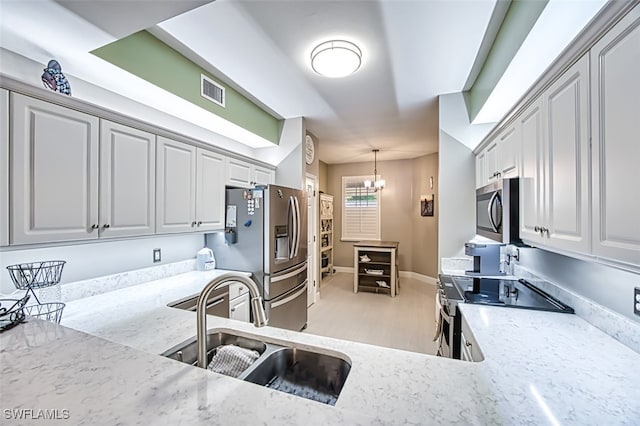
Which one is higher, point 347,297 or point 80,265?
point 80,265

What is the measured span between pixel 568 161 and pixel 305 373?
1.50 m

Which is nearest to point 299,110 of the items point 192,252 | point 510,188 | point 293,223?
point 293,223

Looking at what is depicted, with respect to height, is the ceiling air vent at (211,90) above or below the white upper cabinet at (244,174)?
A: above

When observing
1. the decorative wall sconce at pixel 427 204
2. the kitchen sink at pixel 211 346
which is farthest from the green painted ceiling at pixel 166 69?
the decorative wall sconce at pixel 427 204

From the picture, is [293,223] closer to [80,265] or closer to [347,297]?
[80,265]

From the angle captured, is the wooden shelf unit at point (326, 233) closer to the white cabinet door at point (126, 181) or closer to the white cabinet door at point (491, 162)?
the white cabinet door at point (491, 162)

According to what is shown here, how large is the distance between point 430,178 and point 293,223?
3.87 metres

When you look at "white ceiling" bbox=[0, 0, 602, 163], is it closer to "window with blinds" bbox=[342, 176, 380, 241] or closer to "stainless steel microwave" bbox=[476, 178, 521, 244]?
"stainless steel microwave" bbox=[476, 178, 521, 244]

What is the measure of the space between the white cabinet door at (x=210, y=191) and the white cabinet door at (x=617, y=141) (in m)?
2.63

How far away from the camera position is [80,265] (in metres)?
1.85

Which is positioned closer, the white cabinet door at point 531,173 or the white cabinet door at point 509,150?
the white cabinet door at point 531,173

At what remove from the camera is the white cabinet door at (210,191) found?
2.47m

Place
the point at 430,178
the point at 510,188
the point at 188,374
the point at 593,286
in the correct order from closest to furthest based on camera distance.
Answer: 1. the point at 188,374
2. the point at 593,286
3. the point at 510,188
4. the point at 430,178

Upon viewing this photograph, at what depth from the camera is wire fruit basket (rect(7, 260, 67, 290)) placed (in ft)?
4.55
